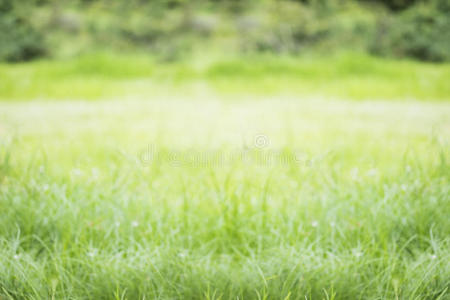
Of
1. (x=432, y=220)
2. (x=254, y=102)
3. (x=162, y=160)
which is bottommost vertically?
(x=254, y=102)

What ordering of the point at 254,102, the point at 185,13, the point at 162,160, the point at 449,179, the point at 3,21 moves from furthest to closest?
the point at 185,13 < the point at 3,21 < the point at 254,102 < the point at 162,160 < the point at 449,179

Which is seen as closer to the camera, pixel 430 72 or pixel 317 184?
pixel 317 184

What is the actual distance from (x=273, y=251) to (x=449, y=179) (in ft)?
2.54

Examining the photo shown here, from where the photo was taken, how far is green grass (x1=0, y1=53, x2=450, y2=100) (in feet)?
12.9

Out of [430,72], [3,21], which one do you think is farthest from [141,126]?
[430,72]

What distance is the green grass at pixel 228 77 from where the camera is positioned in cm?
393

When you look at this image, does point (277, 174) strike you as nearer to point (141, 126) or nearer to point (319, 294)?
point (319, 294)

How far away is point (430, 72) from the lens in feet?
13.5

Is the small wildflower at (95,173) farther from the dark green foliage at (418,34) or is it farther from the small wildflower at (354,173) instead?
the dark green foliage at (418,34)

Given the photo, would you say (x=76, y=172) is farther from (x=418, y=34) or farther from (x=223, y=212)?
(x=418, y=34)

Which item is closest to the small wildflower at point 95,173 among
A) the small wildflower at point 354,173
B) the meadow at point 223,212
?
the meadow at point 223,212

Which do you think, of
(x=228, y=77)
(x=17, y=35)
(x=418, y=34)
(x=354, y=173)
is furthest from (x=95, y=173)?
(x=418, y=34)

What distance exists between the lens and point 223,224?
1.46 meters

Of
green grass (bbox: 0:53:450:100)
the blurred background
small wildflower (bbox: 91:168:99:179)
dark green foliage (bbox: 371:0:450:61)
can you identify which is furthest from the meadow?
dark green foliage (bbox: 371:0:450:61)
